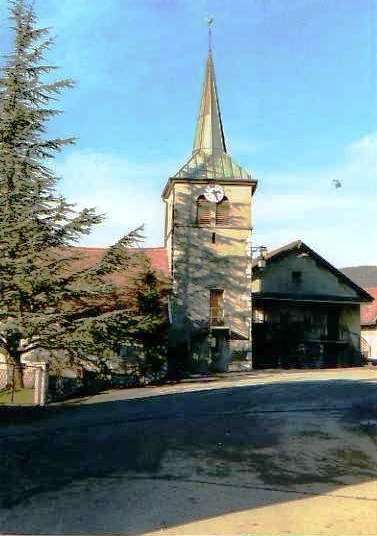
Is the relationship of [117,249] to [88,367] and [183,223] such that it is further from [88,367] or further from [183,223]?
[183,223]

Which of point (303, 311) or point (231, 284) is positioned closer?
point (231, 284)

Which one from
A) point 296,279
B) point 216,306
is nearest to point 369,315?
point 296,279

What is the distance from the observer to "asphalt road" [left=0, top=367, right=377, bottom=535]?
6309 millimetres

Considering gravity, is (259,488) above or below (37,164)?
below

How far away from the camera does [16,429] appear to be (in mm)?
11758

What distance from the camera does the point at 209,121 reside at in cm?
3241

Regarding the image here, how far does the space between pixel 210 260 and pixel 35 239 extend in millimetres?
13038

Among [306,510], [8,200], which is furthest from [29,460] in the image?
[8,200]

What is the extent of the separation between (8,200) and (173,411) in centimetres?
925

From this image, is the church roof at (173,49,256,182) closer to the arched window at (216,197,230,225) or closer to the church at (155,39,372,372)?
the church at (155,39,372,372)

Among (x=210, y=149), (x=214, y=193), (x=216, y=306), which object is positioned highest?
(x=210, y=149)

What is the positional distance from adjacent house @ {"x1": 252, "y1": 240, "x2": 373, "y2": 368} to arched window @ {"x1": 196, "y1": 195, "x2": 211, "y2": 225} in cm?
496

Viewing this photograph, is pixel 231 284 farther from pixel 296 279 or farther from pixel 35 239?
pixel 35 239

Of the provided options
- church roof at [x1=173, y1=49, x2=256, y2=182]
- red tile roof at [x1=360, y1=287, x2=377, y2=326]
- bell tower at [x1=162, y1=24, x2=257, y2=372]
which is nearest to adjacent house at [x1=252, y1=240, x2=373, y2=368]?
bell tower at [x1=162, y1=24, x2=257, y2=372]
